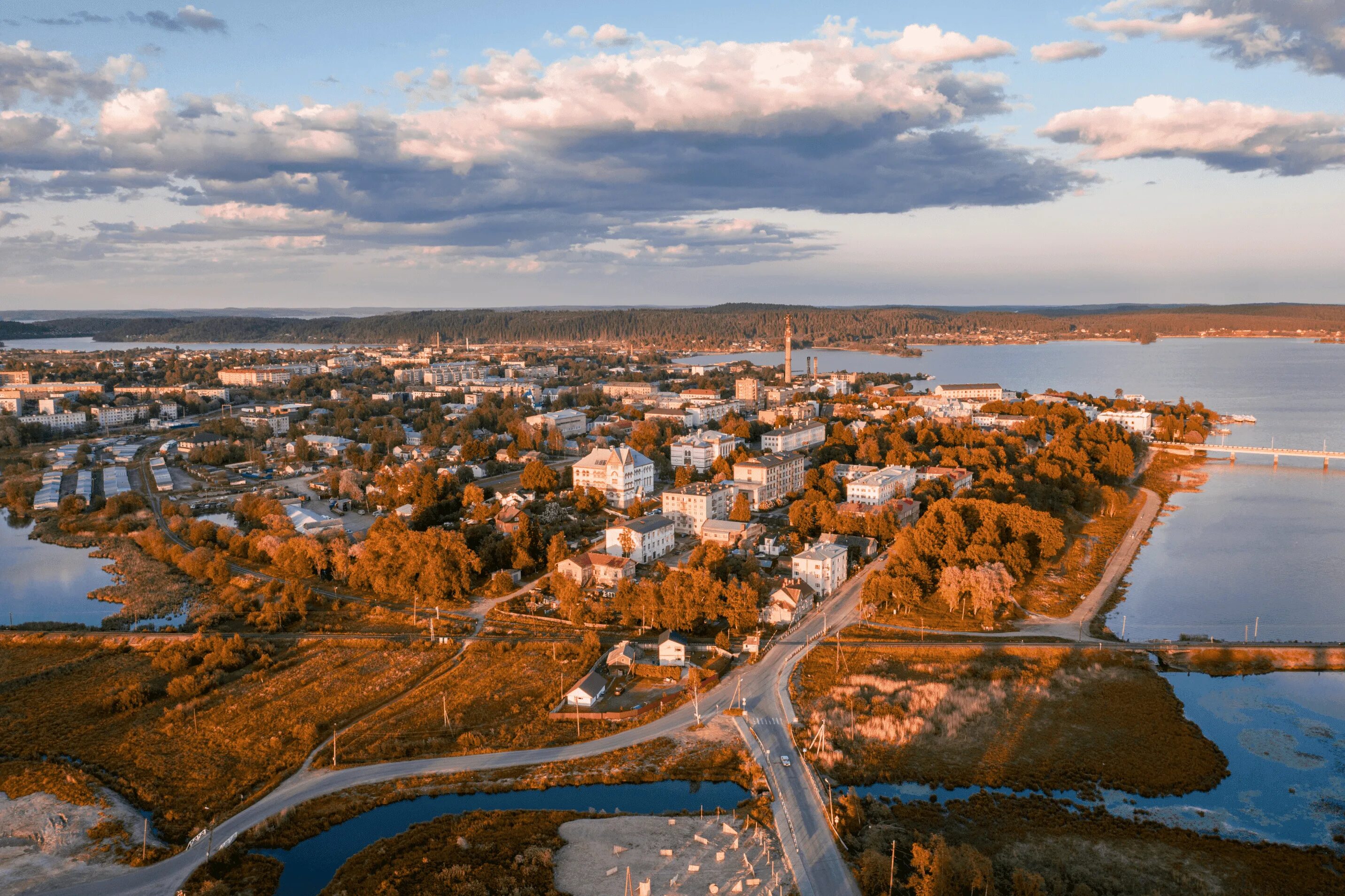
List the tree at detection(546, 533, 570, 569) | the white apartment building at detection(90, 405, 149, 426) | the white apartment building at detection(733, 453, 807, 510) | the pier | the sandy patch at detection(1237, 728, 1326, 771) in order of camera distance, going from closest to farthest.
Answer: the sandy patch at detection(1237, 728, 1326, 771), the tree at detection(546, 533, 570, 569), the white apartment building at detection(733, 453, 807, 510), the pier, the white apartment building at detection(90, 405, 149, 426)

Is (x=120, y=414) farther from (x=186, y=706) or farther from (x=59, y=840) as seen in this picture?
(x=59, y=840)

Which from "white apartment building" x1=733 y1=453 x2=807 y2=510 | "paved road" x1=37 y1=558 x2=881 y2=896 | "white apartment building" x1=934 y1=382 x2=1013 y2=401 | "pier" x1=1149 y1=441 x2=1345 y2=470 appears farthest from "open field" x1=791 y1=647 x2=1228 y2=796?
"white apartment building" x1=934 y1=382 x2=1013 y2=401

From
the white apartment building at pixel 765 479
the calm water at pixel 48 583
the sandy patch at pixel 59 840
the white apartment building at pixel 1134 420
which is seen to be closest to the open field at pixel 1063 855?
the sandy patch at pixel 59 840

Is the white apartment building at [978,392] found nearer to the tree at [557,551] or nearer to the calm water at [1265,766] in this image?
the tree at [557,551]

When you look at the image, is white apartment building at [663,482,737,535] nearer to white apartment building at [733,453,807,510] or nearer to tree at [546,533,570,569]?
white apartment building at [733,453,807,510]

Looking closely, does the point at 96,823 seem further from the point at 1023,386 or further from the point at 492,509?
the point at 1023,386

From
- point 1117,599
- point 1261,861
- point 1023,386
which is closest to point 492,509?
point 1117,599
